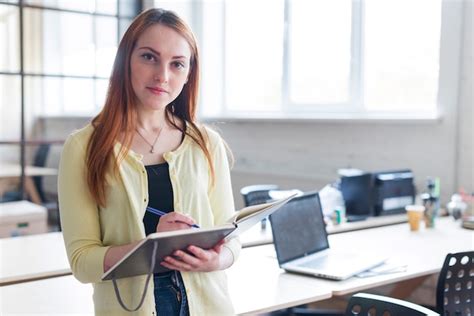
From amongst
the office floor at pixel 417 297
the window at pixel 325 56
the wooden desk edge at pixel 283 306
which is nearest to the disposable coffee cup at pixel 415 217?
the office floor at pixel 417 297

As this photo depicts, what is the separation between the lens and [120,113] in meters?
1.49

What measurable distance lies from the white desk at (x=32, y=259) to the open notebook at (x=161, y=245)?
1.04m

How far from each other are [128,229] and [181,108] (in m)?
0.39

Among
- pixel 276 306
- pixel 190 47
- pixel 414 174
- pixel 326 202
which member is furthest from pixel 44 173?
pixel 190 47

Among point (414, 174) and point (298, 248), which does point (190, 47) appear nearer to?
point (298, 248)

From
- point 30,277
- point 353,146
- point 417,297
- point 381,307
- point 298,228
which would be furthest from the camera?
point 353,146

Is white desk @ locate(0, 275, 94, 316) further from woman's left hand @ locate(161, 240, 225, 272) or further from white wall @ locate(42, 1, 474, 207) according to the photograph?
white wall @ locate(42, 1, 474, 207)

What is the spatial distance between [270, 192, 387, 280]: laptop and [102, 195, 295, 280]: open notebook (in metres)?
0.92

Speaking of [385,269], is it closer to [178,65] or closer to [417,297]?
[178,65]

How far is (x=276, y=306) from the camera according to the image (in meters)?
2.01

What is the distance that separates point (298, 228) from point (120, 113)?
4.02 feet

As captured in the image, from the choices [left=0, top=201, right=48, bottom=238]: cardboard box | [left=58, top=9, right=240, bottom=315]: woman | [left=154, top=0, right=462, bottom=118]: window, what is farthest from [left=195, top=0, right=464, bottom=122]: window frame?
[left=58, top=9, right=240, bottom=315]: woman

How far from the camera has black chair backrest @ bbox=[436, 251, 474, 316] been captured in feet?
7.16

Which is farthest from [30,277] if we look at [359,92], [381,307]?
[359,92]
